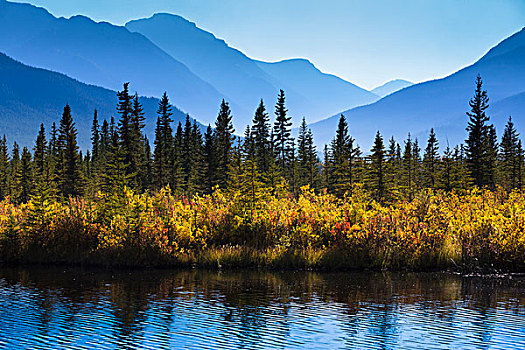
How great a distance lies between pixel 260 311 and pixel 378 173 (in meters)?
16.3

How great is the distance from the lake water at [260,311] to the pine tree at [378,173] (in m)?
9.17

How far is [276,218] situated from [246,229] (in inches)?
57.5

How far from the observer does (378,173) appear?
28703 millimetres

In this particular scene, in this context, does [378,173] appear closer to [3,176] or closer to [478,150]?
[478,150]

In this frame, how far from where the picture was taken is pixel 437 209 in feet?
72.3

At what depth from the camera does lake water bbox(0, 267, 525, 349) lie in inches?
458

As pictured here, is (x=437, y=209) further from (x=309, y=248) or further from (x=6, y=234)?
(x=6, y=234)

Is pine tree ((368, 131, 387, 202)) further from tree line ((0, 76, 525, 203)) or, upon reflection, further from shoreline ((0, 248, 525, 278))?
shoreline ((0, 248, 525, 278))

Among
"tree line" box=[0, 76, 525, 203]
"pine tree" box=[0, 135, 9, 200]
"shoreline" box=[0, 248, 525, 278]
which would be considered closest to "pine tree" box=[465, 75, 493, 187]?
"tree line" box=[0, 76, 525, 203]

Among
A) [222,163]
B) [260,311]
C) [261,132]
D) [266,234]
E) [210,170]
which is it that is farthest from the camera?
[261,132]

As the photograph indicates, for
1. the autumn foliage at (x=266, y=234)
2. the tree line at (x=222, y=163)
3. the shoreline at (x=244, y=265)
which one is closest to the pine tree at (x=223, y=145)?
the tree line at (x=222, y=163)

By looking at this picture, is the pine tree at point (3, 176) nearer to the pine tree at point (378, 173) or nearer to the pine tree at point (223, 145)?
the pine tree at point (223, 145)

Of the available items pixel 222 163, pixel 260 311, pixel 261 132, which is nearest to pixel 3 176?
pixel 222 163

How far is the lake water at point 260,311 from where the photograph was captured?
38.2 ft
